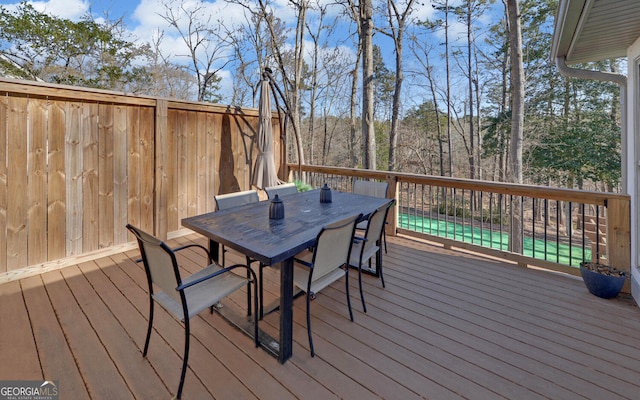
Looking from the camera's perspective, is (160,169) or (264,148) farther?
(264,148)

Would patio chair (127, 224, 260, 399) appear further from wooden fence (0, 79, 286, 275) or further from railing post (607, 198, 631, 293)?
railing post (607, 198, 631, 293)

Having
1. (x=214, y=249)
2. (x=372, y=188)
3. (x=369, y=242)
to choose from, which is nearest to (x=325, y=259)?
(x=369, y=242)

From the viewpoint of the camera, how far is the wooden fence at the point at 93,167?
2916 millimetres

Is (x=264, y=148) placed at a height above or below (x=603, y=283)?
above

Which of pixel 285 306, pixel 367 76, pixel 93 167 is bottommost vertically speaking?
pixel 285 306

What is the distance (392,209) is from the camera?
4.52m

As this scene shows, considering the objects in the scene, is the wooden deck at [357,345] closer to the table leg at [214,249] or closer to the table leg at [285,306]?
the table leg at [285,306]

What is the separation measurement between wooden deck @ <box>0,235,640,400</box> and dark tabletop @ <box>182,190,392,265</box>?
705 millimetres

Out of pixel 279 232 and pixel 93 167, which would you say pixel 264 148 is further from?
pixel 279 232

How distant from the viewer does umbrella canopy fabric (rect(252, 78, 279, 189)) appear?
4.73 meters

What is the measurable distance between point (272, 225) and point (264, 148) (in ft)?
8.77

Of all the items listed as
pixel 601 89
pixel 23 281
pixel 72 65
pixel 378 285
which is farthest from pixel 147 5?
pixel 601 89

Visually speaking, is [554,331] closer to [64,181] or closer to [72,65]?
[64,181]

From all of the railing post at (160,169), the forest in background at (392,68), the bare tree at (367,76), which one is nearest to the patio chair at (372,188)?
the railing post at (160,169)
